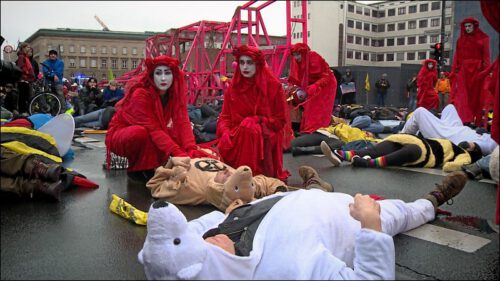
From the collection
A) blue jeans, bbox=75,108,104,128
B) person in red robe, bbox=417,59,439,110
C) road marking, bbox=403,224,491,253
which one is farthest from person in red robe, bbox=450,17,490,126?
blue jeans, bbox=75,108,104,128

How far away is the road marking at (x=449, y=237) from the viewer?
2627 mm

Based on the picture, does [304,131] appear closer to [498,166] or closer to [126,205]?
[126,205]

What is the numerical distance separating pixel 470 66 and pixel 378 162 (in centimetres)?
329

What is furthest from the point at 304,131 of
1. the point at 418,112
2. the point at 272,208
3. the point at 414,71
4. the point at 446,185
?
the point at 414,71

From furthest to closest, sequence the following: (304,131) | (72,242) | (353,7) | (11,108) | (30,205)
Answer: (353,7)
(11,108)
(304,131)
(30,205)
(72,242)

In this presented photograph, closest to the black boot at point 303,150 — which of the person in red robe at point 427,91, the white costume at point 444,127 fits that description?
the white costume at point 444,127

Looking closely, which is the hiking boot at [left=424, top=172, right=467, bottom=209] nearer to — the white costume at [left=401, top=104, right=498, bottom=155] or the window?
the white costume at [left=401, top=104, right=498, bottom=155]

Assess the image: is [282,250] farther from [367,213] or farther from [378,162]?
Result: [378,162]

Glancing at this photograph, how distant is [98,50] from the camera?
21906 mm

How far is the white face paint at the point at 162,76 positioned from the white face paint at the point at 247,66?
0.69 metres

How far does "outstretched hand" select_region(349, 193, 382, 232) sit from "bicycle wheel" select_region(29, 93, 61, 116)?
27.5 ft

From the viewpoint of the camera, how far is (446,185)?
312 centimetres

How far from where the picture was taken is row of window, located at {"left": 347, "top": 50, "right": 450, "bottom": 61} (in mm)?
59562

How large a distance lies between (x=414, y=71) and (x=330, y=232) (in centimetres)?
2502
